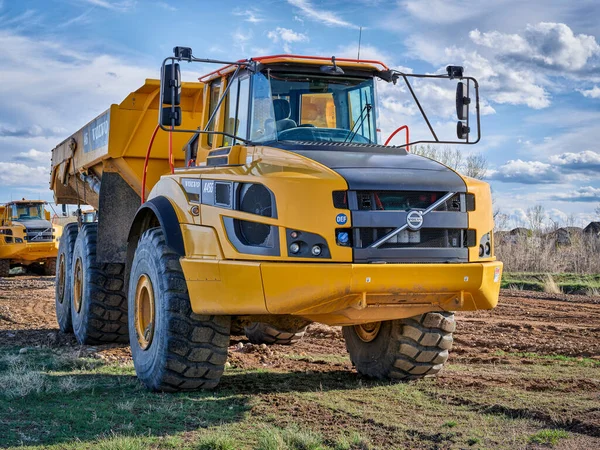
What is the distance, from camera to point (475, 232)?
6.46m

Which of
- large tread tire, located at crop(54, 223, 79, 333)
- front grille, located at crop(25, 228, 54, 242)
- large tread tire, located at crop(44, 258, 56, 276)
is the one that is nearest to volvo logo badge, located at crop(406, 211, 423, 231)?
large tread tire, located at crop(54, 223, 79, 333)

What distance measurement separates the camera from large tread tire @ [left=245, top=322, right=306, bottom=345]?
32.4ft

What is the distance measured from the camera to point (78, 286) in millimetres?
10750

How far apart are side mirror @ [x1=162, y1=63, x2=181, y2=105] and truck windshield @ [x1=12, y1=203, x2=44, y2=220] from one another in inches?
840

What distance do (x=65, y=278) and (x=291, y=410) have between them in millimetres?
5921

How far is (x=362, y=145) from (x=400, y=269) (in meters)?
1.39

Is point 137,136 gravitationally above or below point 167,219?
above

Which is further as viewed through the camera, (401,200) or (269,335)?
(269,335)

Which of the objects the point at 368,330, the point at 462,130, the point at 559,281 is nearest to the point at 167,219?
the point at 368,330

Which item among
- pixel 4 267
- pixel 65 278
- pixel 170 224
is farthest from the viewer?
pixel 4 267

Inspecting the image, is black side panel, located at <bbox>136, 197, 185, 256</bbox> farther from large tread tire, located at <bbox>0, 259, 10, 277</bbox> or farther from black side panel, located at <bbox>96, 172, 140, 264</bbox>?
large tread tire, located at <bbox>0, 259, 10, 277</bbox>

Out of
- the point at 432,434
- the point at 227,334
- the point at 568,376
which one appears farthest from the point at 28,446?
the point at 568,376

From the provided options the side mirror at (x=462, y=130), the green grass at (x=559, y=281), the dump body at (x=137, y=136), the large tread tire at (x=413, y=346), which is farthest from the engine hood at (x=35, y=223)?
the side mirror at (x=462, y=130)

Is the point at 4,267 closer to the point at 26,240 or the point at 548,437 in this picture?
the point at 26,240
